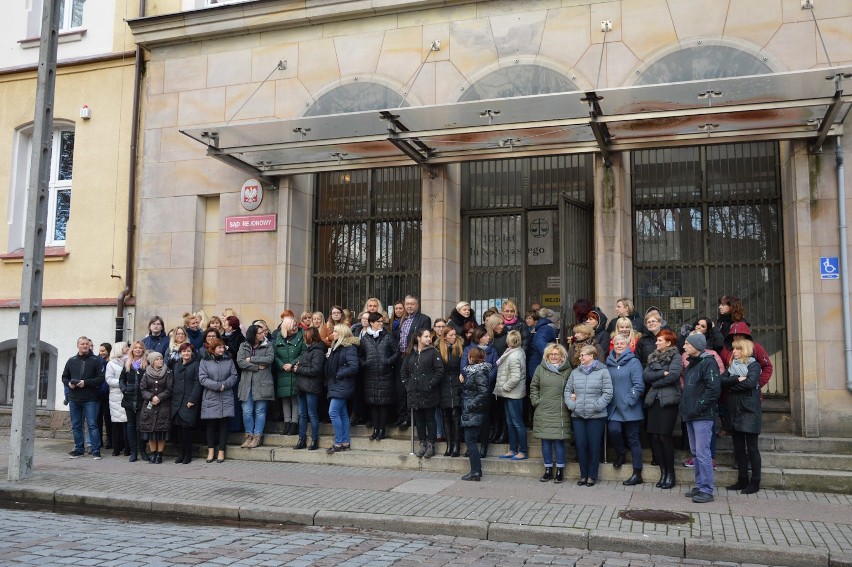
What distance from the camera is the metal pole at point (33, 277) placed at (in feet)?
32.9

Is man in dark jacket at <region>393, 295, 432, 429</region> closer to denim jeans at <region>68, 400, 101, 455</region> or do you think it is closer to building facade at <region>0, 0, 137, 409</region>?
denim jeans at <region>68, 400, 101, 455</region>

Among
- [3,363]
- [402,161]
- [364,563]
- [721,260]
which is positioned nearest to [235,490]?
[364,563]

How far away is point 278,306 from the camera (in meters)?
13.8

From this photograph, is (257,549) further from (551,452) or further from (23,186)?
(23,186)

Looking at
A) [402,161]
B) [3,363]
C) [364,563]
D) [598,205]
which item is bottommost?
[364,563]

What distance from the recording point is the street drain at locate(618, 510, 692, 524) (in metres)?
7.59

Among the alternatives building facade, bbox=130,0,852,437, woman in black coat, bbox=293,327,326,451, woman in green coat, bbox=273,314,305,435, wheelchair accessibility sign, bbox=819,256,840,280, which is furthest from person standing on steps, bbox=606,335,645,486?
woman in green coat, bbox=273,314,305,435

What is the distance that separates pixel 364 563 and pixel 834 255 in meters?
8.03

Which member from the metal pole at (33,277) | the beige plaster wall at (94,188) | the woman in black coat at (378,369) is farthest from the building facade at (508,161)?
the metal pole at (33,277)

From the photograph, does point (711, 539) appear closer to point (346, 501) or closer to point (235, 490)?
point (346, 501)

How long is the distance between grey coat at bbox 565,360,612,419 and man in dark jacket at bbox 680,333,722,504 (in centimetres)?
89

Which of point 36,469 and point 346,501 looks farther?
point 36,469

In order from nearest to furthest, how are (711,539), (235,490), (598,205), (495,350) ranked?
(711,539) < (235,490) < (495,350) < (598,205)

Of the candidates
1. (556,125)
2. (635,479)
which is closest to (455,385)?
(635,479)
